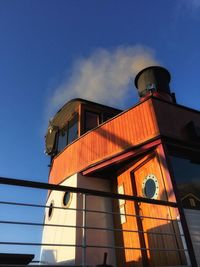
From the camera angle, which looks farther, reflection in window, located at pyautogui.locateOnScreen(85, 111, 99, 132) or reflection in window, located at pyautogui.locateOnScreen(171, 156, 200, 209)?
reflection in window, located at pyautogui.locateOnScreen(85, 111, 99, 132)

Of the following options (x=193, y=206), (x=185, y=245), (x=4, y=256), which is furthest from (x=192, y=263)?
(x=4, y=256)

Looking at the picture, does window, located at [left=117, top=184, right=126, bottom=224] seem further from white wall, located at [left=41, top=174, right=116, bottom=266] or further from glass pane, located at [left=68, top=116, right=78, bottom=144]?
glass pane, located at [left=68, top=116, right=78, bottom=144]

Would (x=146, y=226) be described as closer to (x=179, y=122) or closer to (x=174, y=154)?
(x=174, y=154)

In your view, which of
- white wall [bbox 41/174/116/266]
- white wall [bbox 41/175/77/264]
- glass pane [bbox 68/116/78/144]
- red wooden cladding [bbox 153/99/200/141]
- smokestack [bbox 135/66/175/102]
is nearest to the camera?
red wooden cladding [bbox 153/99/200/141]

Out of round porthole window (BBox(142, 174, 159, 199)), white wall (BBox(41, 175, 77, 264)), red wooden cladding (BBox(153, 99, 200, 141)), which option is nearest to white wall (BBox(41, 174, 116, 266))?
white wall (BBox(41, 175, 77, 264))

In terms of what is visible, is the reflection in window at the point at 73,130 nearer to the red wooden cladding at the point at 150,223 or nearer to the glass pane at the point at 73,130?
the glass pane at the point at 73,130

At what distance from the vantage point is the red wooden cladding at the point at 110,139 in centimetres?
598

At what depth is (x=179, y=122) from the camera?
6090mm

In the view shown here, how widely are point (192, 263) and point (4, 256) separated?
271 cm

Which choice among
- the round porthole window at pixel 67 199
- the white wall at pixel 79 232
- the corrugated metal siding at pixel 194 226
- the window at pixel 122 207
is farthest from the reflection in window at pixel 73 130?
the corrugated metal siding at pixel 194 226

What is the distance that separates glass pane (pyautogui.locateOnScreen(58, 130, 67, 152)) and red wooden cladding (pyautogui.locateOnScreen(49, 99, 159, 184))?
50 cm

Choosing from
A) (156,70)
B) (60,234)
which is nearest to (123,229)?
(60,234)

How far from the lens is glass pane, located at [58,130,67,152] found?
8.51m

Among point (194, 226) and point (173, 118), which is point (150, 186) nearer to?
point (194, 226)
